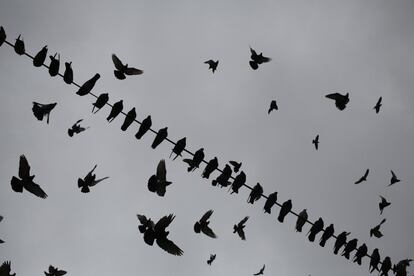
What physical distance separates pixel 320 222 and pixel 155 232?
8.44 feet

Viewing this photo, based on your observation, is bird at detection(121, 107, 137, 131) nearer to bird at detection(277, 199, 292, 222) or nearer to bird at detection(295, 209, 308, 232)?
bird at detection(277, 199, 292, 222)

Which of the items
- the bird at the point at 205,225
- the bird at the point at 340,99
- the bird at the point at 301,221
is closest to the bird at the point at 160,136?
the bird at the point at 205,225

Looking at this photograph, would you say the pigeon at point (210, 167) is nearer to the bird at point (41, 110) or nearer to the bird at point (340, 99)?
the bird at point (41, 110)

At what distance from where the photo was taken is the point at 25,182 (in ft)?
17.9

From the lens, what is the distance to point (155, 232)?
17.0 feet

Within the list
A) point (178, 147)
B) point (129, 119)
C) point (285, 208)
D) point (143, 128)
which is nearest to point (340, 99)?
point (285, 208)

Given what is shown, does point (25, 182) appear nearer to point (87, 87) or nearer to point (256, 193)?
point (87, 87)

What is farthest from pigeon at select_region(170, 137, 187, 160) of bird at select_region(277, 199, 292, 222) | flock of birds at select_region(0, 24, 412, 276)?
bird at select_region(277, 199, 292, 222)

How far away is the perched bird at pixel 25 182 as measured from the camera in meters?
5.36

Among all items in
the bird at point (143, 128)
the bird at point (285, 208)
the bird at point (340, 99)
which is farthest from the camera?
the bird at point (340, 99)

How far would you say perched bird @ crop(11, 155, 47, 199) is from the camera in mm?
5359

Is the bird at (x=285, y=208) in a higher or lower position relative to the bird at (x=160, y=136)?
higher

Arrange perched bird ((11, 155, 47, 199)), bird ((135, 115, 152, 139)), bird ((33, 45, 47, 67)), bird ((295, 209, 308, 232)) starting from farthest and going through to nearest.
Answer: bird ((295, 209, 308, 232)) → perched bird ((11, 155, 47, 199)) → bird ((135, 115, 152, 139)) → bird ((33, 45, 47, 67))

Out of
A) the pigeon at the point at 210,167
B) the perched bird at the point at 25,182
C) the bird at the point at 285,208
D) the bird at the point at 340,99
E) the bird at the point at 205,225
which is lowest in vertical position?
the perched bird at the point at 25,182
